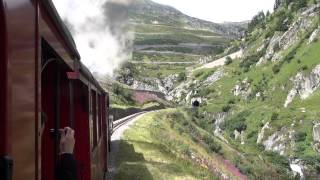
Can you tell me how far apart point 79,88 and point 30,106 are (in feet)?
14.0

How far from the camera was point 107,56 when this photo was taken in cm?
6438

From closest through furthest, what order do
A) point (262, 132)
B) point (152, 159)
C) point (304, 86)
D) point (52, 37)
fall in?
point (52, 37), point (152, 159), point (262, 132), point (304, 86)

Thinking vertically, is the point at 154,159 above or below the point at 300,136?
above

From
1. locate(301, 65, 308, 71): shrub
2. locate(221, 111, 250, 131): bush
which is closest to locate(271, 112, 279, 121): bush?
locate(221, 111, 250, 131): bush

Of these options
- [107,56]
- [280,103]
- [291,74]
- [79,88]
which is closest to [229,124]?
[280,103]

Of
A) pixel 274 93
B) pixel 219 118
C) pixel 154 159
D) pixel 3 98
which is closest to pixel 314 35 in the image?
pixel 274 93

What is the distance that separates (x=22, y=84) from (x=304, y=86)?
399ft

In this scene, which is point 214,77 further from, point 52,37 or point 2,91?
point 2,91

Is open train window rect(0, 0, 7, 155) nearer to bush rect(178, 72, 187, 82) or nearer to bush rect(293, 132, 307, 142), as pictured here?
bush rect(293, 132, 307, 142)

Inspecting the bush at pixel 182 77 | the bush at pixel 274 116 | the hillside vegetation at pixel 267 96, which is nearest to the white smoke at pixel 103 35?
the hillside vegetation at pixel 267 96

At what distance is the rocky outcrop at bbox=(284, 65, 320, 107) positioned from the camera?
118875mm

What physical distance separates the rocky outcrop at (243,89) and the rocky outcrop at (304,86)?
63.7ft

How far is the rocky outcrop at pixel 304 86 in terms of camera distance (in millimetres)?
118875

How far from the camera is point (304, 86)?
12075 cm
